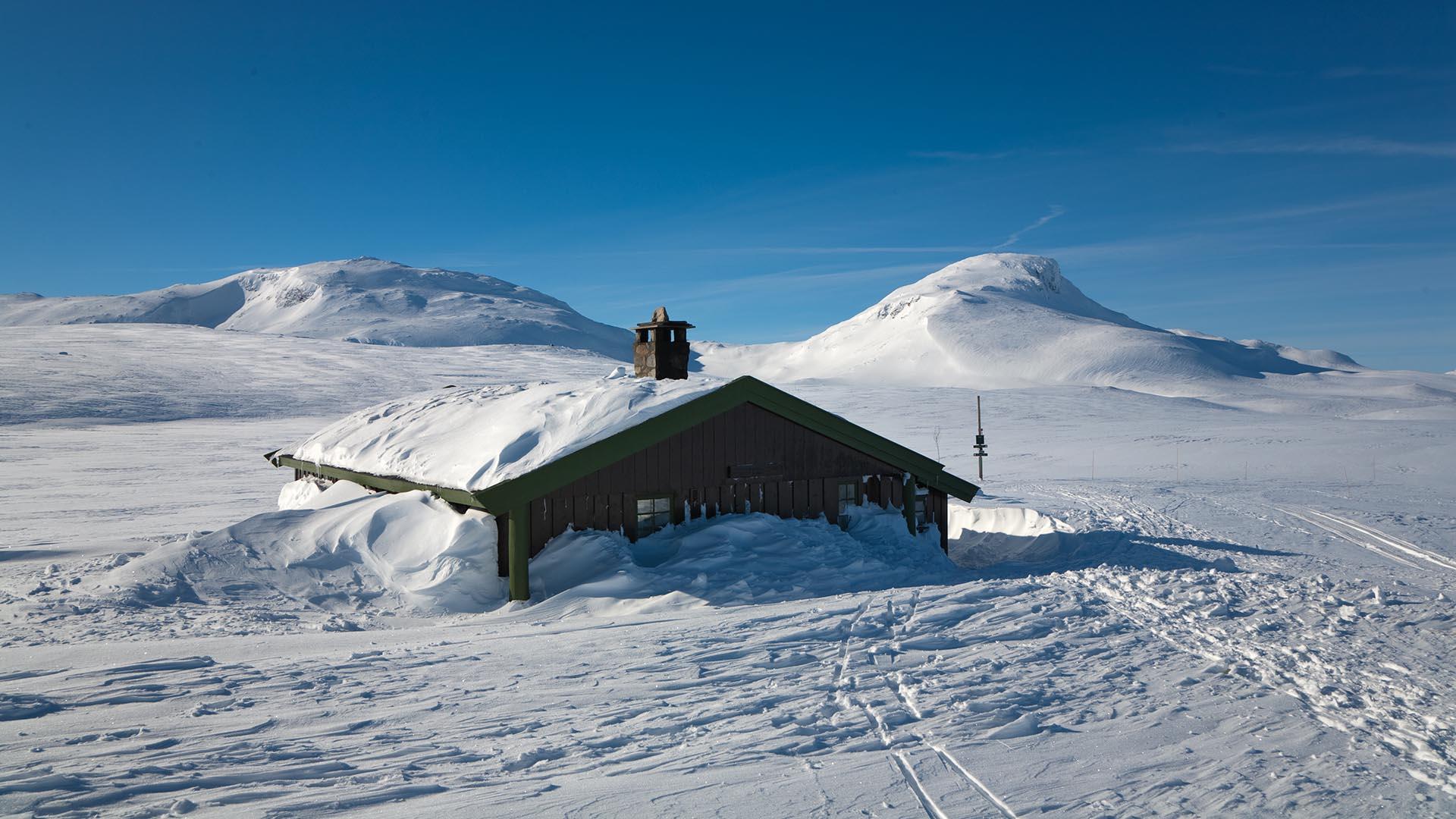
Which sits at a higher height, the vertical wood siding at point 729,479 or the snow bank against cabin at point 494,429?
the snow bank against cabin at point 494,429

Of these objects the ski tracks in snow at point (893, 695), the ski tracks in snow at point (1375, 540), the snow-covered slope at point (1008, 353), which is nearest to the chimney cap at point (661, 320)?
the ski tracks in snow at point (893, 695)

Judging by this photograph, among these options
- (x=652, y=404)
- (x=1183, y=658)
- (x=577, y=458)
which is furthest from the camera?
(x=652, y=404)

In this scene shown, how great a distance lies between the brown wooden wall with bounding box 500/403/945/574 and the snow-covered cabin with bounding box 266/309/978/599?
2cm

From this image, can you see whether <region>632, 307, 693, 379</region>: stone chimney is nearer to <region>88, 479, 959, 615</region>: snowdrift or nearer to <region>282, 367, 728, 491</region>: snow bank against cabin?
<region>282, 367, 728, 491</region>: snow bank against cabin

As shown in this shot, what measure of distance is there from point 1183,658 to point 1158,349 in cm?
15576

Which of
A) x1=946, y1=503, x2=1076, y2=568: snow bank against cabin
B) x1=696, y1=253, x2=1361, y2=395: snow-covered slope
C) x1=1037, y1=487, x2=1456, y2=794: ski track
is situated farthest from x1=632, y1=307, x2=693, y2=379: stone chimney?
x1=696, y1=253, x2=1361, y2=395: snow-covered slope

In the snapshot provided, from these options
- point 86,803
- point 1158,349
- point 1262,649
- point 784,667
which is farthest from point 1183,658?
point 1158,349

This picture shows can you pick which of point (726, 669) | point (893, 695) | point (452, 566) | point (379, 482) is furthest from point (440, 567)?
point (893, 695)

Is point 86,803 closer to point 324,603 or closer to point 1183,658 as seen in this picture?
point 324,603

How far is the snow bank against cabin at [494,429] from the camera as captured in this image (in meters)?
12.5

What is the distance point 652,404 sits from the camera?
1332cm

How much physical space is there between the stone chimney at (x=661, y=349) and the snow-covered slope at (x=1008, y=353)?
106502mm

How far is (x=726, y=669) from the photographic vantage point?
25.9ft

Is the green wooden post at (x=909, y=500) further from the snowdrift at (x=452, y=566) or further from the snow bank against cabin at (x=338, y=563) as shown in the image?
the snow bank against cabin at (x=338, y=563)
